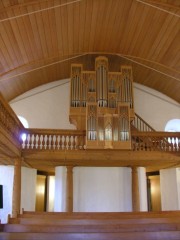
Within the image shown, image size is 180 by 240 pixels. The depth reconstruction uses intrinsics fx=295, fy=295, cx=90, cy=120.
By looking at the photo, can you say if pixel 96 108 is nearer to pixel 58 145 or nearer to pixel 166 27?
pixel 58 145

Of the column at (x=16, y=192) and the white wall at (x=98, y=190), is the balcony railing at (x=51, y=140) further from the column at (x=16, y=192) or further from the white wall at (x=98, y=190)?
the white wall at (x=98, y=190)

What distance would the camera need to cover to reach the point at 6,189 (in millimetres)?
10453

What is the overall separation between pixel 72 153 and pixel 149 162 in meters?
2.65

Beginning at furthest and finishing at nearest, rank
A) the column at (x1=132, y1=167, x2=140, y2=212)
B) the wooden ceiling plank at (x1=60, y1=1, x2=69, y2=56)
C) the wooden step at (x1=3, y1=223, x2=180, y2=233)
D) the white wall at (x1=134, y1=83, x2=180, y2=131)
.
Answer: the white wall at (x1=134, y1=83, x2=180, y2=131)
the column at (x1=132, y1=167, x2=140, y2=212)
the wooden ceiling plank at (x1=60, y1=1, x2=69, y2=56)
the wooden step at (x1=3, y1=223, x2=180, y2=233)

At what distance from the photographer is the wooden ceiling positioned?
7.81m

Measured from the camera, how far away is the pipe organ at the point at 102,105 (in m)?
9.19

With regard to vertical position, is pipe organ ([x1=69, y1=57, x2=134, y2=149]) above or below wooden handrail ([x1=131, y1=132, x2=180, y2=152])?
above

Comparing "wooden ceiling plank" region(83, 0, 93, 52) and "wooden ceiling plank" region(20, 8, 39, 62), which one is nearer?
"wooden ceiling plank" region(20, 8, 39, 62)

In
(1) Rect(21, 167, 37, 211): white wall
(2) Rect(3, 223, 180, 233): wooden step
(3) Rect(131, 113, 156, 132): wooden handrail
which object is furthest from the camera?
(3) Rect(131, 113, 156, 132): wooden handrail

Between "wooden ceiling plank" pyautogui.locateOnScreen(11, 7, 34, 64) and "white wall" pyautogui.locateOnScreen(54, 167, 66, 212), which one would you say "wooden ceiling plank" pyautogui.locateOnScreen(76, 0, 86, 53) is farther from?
"white wall" pyautogui.locateOnScreen(54, 167, 66, 212)

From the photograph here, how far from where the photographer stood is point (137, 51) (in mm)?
10336

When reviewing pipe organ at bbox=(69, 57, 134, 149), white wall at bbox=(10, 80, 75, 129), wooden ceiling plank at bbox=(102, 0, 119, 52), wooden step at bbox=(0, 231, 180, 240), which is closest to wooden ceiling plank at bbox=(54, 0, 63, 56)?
pipe organ at bbox=(69, 57, 134, 149)

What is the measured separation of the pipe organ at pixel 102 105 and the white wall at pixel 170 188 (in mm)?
3012

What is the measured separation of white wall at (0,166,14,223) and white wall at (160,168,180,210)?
578 centimetres
